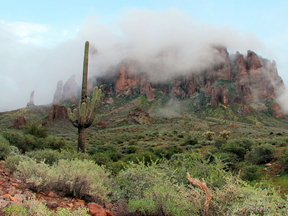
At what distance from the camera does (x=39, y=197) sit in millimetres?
4301

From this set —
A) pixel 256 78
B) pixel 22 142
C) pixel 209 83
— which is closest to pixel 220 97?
pixel 209 83

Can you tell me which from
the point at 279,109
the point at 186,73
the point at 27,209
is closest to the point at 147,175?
the point at 27,209

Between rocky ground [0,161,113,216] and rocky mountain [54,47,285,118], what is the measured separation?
117m

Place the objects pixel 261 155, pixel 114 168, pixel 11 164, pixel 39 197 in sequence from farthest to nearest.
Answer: pixel 261 155
pixel 114 168
pixel 11 164
pixel 39 197

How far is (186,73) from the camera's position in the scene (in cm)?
15862

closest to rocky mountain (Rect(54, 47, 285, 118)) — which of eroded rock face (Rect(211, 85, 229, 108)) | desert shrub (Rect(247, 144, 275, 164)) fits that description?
eroded rock face (Rect(211, 85, 229, 108))

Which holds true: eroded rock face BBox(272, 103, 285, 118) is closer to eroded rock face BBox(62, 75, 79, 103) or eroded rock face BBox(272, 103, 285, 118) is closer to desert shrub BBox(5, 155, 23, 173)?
eroded rock face BBox(62, 75, 79, 103)

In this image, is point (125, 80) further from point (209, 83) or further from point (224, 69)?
point (224, 69)

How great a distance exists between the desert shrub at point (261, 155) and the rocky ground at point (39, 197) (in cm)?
907

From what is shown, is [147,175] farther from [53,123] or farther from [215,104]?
[215,104]

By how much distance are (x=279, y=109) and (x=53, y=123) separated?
128492 millimetres

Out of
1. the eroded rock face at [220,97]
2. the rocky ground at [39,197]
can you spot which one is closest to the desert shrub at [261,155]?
the rocky ground at [39,197]

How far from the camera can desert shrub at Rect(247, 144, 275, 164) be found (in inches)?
393

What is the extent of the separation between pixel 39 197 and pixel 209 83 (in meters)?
144
